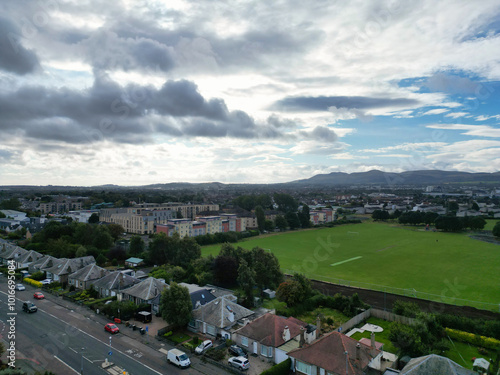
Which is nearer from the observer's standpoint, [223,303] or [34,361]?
[34,361]

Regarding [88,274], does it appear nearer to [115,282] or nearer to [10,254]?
[115,282]

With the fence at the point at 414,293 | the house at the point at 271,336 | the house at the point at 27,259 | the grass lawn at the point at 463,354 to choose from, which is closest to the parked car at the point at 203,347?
the house at the point at 271,336

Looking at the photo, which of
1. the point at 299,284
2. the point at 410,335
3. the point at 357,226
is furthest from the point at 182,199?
the point at 410,335

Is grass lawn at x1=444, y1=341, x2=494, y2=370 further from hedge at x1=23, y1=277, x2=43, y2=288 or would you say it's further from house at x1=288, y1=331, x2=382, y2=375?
hedge at x1=23, y1=277, x2=43, y2=288

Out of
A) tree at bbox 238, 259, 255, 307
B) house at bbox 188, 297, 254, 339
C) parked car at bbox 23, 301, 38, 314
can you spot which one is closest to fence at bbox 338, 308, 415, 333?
house at bbox 188, 297, 254, 339

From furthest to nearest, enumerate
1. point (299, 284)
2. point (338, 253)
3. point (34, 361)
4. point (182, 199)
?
point (182, 199) → point (338, 253) → point (299, 284) → point (34, 361)

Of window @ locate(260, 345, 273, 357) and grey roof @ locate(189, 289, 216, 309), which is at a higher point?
grey roof @ locate(189, 289, 216, 309)

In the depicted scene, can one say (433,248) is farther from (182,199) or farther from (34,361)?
(182,199)
